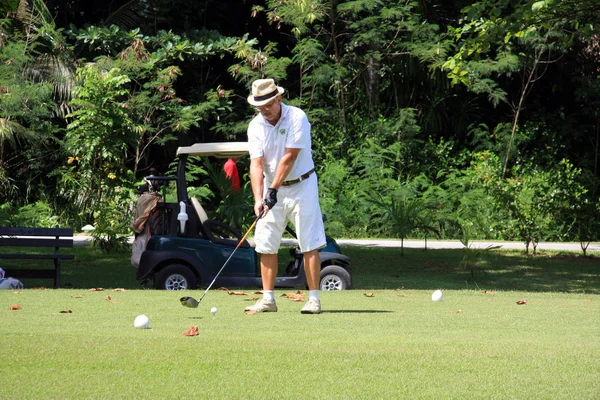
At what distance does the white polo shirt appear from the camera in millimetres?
8188

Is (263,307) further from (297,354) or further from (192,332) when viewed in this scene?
(297,354)

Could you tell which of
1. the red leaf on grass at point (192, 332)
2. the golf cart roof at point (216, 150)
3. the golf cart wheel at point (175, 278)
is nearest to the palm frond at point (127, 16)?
the golf cart roof at point (216, 150)

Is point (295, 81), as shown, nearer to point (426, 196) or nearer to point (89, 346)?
point (426, 196)

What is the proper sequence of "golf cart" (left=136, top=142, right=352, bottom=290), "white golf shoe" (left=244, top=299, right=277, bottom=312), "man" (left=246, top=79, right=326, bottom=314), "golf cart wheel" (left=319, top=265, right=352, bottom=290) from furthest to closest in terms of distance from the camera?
"golf cart wheel" (left=319, top=265, right=352, bottom=290)
"golf cart" (left=136, top=142, right=352, bottom=290)
"white golf shoe" (left=244, top=299, right=277, bottom=312)
"man" (left=246, top=79, right=326, bottom=314)

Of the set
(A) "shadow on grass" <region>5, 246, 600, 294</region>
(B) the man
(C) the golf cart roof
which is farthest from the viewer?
(A) "shadow on grass" <region>5, 246, 600, 294</region>

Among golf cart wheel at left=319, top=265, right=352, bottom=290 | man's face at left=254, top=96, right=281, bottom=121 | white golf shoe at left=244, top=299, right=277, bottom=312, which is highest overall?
man's face at left=254, top=96, right=281, bottom=121

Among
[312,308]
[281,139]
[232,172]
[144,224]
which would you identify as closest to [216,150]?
[144,224]

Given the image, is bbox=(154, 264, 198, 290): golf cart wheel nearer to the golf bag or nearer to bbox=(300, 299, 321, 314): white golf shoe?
the golf bag

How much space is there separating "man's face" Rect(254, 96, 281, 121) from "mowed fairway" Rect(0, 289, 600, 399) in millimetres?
1694

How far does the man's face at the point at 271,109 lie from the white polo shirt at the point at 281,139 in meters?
0.05

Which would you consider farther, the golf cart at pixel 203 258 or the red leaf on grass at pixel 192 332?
the golf cart at pixel 203 258

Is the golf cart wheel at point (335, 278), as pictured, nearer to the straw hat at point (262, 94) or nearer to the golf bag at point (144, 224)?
the golf bag at point (144, 224)

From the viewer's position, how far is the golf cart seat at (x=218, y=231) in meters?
11.1

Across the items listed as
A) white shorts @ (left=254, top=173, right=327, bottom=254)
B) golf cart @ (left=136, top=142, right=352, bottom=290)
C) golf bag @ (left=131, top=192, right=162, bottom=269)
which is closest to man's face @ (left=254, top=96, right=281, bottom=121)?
white shorts @ (left=254, top=173, right=327, bottom=254)
